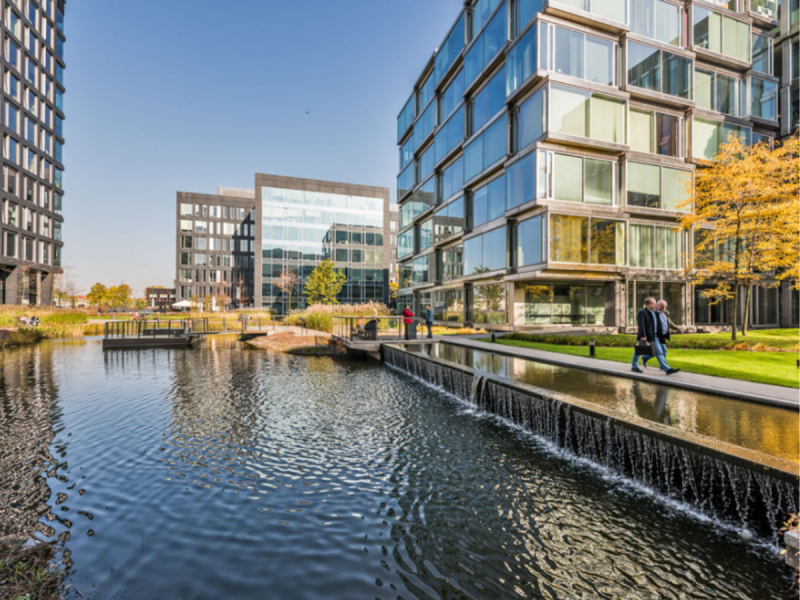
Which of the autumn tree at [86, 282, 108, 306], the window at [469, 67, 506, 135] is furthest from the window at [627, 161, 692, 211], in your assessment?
the autumn tree at [86, 282, 108, 306]

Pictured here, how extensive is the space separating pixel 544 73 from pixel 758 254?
44.4 ft

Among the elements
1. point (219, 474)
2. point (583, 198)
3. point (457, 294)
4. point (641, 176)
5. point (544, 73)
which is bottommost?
point (219, 474)

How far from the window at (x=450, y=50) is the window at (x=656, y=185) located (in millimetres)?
16935

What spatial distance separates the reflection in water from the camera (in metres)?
5.14

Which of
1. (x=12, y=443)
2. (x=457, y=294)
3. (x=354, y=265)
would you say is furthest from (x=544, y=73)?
(x=354, y=265)

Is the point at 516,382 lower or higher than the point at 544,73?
lower

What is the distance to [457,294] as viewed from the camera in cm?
3228

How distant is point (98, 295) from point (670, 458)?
115m

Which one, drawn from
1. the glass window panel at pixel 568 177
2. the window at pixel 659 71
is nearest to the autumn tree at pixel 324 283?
the glass window panel at pixel 568 177

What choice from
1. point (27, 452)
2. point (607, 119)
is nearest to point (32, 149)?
point (27, 452)

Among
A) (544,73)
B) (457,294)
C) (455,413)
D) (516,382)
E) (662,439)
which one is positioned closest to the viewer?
(662,439)

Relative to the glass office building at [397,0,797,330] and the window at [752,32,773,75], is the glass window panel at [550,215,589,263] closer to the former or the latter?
the glass office building at [397,0,797,330]

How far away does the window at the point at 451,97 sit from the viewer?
31516 mm

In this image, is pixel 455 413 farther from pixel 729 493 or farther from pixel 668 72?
pixel 668 72
